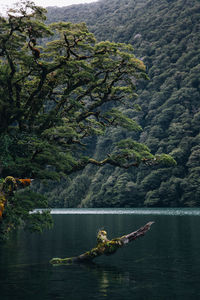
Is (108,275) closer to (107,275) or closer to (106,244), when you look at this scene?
(107,275)

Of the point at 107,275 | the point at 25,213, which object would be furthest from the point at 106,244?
the point at 25,213

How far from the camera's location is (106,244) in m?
24.5

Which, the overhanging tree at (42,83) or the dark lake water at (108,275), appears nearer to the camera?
the dark lake water at (108,275)

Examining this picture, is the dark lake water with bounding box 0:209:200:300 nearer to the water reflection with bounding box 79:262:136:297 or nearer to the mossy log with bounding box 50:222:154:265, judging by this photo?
the water reflection with bounding box 79:262:136:297

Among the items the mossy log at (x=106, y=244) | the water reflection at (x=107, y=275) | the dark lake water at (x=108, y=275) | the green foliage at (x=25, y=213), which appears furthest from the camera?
the green foliage at (x=25, y=213)

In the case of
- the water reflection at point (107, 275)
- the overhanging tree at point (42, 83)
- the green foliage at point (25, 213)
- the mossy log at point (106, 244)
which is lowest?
the water reflection at point (107, 275)

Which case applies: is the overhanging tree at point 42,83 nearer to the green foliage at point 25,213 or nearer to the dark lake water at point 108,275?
the green foliage at point 25,213

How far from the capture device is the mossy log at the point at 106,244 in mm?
23953

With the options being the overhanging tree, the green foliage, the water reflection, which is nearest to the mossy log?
the water reflection

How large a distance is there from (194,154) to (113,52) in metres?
120

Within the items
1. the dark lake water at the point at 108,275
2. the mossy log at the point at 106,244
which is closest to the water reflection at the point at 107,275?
the dark lake water at the point at 108,275

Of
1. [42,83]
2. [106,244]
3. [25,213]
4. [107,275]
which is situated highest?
[42,83]

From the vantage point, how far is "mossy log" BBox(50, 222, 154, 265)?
23953 mm

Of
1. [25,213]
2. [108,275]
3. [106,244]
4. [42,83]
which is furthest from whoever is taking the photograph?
[42,83]
